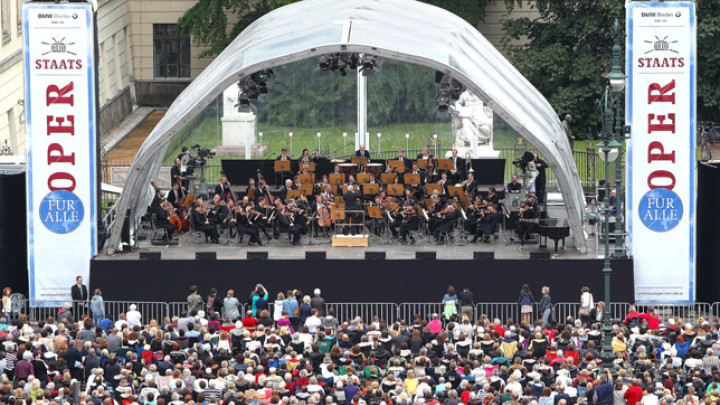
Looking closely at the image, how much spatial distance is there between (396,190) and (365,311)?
5.34m

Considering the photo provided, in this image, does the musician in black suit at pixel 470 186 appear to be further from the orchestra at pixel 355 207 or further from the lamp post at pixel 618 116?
the lamp post at pixel 618 116

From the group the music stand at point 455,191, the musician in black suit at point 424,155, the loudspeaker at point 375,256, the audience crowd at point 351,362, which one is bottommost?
the audience crowd at point 351,362

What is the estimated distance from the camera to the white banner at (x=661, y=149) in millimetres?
44844

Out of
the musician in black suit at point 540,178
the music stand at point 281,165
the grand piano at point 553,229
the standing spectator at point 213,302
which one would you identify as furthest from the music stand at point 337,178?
the standing spectator at point 213,302

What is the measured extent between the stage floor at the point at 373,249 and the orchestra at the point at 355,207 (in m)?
0.31

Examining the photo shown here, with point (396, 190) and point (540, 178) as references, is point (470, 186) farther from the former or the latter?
point (540, 178)

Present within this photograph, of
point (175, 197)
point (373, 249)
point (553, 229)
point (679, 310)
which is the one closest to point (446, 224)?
point (373, 249)

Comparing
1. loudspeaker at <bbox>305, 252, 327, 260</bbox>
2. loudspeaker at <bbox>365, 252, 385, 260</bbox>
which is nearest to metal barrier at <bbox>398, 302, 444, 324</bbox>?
loudspeaker at <bbox>365, 252, 385, 260</bbox>

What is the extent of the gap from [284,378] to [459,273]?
9.66m

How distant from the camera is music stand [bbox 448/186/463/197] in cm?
4925

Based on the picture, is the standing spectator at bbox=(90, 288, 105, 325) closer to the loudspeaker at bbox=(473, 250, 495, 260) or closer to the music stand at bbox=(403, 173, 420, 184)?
the loudspeaker at bbox=(473, 250, 495, 260)

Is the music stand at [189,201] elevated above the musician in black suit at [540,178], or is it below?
below

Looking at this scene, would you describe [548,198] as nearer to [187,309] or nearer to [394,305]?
[394,305]

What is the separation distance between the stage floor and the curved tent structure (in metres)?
0.74
